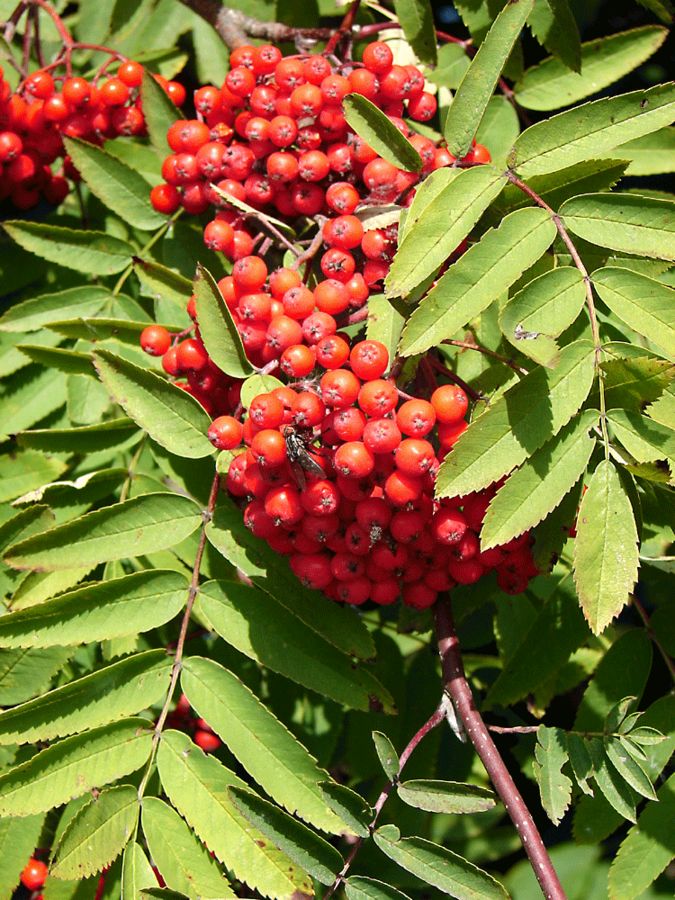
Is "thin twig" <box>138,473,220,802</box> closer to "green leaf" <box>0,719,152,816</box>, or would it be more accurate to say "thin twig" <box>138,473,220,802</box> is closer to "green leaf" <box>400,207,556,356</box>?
"green leaf" <box>0,719,152,816</box>

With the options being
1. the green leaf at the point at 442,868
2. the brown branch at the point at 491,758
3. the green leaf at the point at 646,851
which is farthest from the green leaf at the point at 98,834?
the green leaf at the point at 646,851

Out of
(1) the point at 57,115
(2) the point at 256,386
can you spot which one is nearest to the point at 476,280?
(2) the point at 256,386

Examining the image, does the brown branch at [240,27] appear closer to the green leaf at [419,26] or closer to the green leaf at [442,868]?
the green leaf at [419,26]

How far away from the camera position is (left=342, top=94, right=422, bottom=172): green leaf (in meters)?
1.90

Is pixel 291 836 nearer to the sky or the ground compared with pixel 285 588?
nearer to the ground

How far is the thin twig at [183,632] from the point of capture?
2.01 meters

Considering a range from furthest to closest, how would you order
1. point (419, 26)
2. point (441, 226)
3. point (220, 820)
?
point (419, 26) → point (220, 820) → point (441, 226)

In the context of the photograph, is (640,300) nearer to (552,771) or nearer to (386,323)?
(386,323)

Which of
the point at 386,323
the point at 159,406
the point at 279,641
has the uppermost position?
the point at 386,323

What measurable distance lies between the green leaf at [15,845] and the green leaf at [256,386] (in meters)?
1.17

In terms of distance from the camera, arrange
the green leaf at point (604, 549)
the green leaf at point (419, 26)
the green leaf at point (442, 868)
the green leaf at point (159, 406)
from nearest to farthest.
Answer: the green leaf at point (604, 549), the green leaf at point (442, 868), the green leaf at point (159, 406), the green leaf at point (419, 26)

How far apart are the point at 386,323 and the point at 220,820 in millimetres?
1059

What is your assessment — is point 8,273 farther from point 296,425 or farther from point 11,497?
point 296,425

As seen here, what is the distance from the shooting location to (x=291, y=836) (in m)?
1.80
